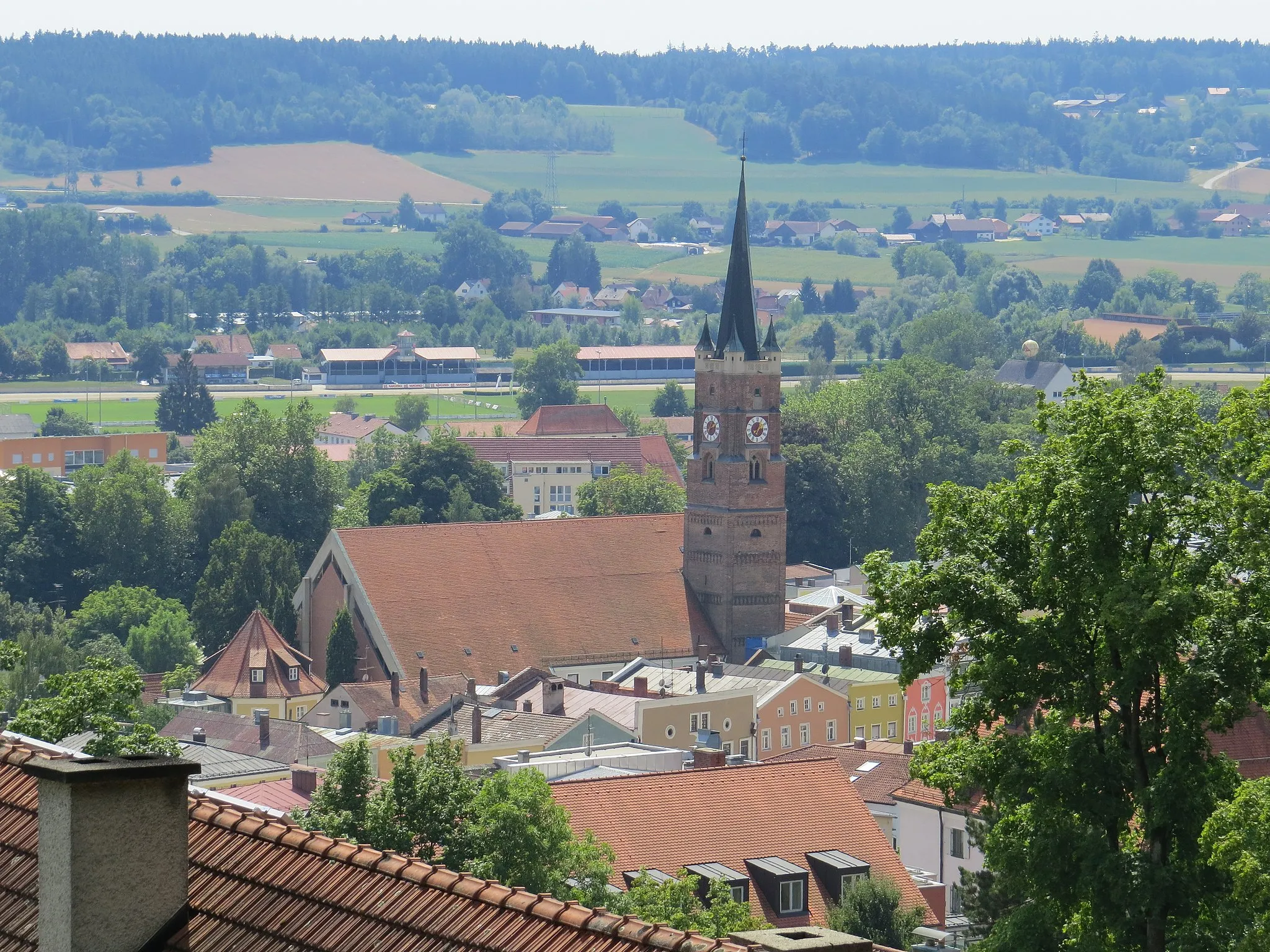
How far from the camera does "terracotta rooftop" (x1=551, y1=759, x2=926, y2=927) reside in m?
42.6

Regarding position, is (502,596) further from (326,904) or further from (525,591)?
Answer: (326,904)

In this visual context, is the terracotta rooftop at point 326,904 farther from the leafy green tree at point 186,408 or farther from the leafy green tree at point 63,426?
the leafy green tree at point 186,408

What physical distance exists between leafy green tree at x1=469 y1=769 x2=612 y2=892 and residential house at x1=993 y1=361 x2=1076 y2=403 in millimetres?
144683

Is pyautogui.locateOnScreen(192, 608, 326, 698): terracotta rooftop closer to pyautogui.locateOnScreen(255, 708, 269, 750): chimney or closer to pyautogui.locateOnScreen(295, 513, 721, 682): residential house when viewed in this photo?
pyautogui.locateOnScreen(295, 513, 721, 682): residential house

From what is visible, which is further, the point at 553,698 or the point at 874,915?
the point at 553,698

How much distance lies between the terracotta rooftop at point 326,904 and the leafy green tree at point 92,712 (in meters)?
9.62

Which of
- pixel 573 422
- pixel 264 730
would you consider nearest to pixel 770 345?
pixel 264 730

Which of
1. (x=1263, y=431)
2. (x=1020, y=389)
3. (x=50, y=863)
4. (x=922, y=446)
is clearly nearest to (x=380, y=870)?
(x=50, y=863)

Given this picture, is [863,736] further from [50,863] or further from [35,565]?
[50,863]

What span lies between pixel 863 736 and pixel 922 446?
49861 millimetres

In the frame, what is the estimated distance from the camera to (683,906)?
36906 millimetres

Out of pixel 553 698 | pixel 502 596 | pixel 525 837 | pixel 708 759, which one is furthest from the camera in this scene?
pixel 502 596

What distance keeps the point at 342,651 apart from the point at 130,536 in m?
25.1

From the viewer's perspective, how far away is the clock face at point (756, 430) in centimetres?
8544
